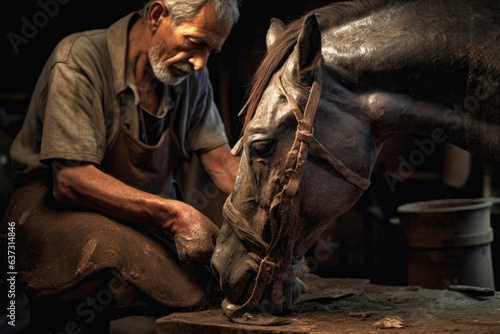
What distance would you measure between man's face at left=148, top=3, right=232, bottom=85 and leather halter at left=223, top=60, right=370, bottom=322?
0.78 m

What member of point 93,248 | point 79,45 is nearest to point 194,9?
point 79,45

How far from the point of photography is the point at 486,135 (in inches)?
91.6

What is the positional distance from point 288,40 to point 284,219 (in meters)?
0.66

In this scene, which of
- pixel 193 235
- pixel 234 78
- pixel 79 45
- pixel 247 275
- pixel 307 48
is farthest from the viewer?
pixel 234 78

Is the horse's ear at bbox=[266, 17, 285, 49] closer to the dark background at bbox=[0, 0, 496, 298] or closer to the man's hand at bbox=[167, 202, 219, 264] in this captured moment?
the man's hand at bbox=[167, 202, 219, 264]

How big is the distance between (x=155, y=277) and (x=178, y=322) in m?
0.28

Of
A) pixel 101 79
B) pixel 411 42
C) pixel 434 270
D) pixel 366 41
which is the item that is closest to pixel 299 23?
pixel 366 41

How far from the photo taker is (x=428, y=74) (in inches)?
92.5

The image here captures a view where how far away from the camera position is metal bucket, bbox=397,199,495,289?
3.47m

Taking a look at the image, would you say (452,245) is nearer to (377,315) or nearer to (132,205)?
(377,315)

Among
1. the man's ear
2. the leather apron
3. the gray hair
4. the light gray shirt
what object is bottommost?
the leather apron

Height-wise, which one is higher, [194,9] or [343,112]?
[194,9]

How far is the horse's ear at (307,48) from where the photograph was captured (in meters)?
2.24

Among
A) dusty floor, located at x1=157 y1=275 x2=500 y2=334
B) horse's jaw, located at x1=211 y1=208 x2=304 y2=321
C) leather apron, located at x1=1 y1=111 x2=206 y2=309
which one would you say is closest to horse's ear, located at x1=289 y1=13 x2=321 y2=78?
horse's jaw, located at x1=211 y1=208 x2=304 y2=321
